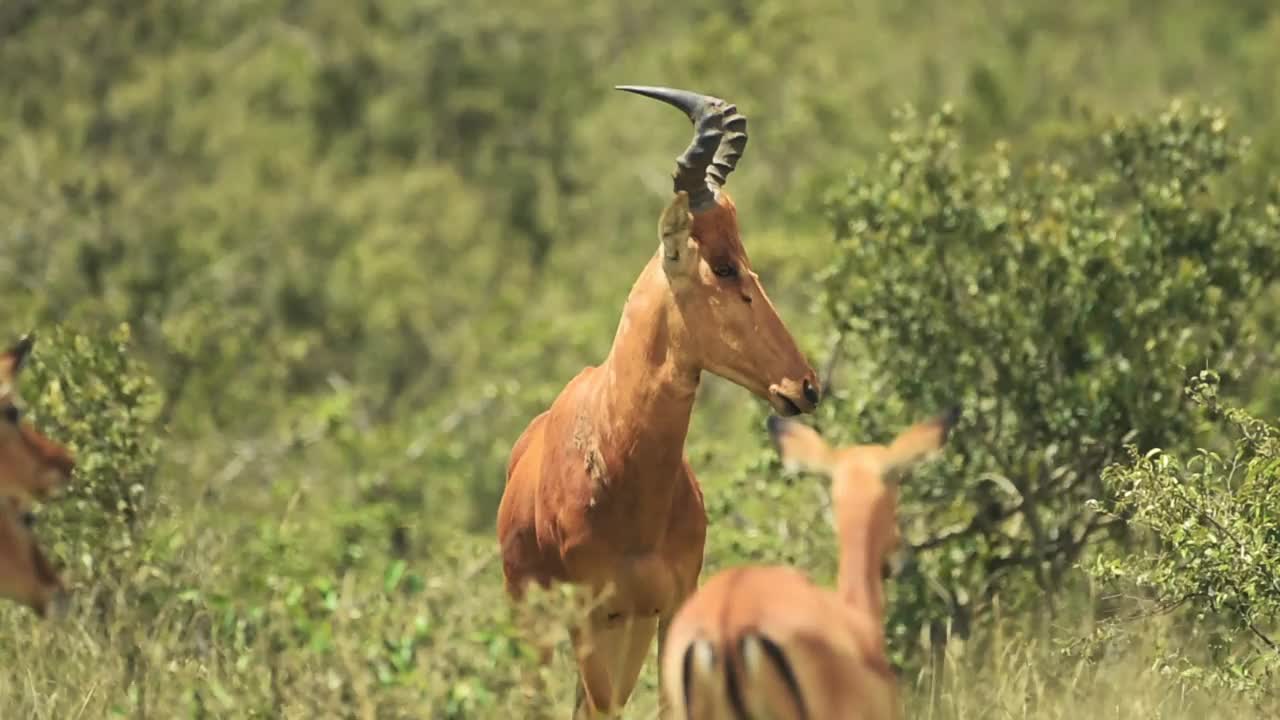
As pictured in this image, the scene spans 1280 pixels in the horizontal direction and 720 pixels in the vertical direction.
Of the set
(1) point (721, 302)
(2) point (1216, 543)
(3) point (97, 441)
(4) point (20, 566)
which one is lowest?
(3) point (97, 441)

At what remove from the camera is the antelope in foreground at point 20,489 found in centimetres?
520

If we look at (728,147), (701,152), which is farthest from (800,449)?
(728,147)

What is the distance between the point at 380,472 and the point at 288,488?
2034 mm

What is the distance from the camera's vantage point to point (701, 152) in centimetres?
695

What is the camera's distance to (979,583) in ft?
32.1

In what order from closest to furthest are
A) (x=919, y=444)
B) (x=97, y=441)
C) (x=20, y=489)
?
1. (x=919, y=444)
2. (x=20, y=489)
3. (x=97, y=441)

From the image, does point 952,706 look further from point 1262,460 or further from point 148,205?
point 148,205

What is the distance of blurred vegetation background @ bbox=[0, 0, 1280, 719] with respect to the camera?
7859 millimetres

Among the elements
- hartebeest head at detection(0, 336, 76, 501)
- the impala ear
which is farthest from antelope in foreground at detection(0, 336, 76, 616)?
the impala ear

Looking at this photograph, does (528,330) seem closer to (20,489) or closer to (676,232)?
(676,232)

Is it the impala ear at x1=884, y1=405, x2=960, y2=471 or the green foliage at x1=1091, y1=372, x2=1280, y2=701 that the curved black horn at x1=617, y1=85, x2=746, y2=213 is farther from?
the impala ear at x1=884, y1=405, x2=960, y2=471

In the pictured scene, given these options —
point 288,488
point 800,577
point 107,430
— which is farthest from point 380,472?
point 800,577

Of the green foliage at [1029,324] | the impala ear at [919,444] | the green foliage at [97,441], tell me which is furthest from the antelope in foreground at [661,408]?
the green foliage at [1029,324]

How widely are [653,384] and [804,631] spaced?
2253 millimetres
